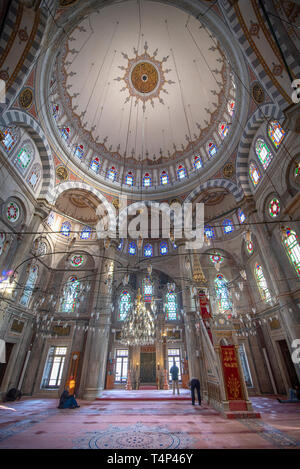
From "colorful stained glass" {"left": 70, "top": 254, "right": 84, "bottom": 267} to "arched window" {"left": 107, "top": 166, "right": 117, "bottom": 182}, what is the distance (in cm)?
587

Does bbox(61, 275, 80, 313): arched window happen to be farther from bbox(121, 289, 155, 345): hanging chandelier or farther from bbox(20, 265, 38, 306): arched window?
bbox(121, 289, 155, 345): hanging chandelier

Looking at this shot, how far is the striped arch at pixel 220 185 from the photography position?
11.4 metres

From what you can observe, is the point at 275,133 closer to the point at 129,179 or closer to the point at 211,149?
the point at 211,149

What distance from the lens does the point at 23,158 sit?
9719 millimetres

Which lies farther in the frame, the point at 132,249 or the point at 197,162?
the point at 132,249

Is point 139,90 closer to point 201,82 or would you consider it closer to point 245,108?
point 201,82

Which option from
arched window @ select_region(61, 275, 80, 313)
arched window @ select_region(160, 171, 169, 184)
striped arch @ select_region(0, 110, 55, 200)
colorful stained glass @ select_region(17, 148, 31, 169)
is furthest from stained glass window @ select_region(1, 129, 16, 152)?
arched window @ select_region(160, 171, 169, 184)

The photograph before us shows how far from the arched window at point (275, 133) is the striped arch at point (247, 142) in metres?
0.36

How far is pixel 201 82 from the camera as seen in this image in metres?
12.7

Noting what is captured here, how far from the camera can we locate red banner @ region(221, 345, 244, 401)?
5.18 m

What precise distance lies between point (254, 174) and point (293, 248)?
4376mm

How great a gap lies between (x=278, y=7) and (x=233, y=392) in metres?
11.3

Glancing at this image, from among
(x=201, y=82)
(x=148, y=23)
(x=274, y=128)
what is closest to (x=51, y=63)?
(x=148, y=23)

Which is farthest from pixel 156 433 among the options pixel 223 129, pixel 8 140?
pixel 223 129
